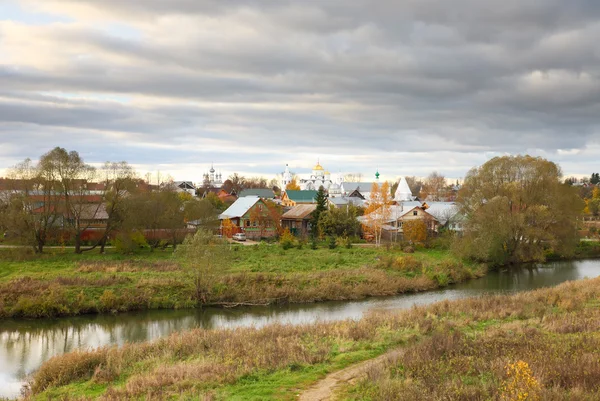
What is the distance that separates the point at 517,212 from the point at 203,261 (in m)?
22.7

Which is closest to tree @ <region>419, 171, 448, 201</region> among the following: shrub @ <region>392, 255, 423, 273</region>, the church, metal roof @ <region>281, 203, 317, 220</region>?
the church

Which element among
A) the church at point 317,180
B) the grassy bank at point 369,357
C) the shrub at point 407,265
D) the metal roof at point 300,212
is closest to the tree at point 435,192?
the church at point 317,180

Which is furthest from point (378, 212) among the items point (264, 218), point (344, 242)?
point (264, 218)

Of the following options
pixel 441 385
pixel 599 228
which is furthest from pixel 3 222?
pixel 599 228

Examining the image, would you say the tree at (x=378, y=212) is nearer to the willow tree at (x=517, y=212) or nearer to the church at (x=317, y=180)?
the willow tree at (x=517, y=212)

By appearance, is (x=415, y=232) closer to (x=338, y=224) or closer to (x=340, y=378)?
(x=338, y=224)

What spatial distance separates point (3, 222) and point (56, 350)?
17.7 meters

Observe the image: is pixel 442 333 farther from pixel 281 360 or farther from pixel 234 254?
pixel 234 254

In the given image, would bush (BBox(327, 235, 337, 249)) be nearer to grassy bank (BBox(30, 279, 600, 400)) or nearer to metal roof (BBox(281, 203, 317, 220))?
metal roof (BBox(281, 203, 317, 220))

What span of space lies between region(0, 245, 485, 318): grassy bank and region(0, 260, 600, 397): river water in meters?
0.67

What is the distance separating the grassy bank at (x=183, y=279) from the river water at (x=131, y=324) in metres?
0.67

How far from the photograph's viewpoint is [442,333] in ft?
42.1

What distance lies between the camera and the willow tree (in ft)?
112

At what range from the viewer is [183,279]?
973 inches
